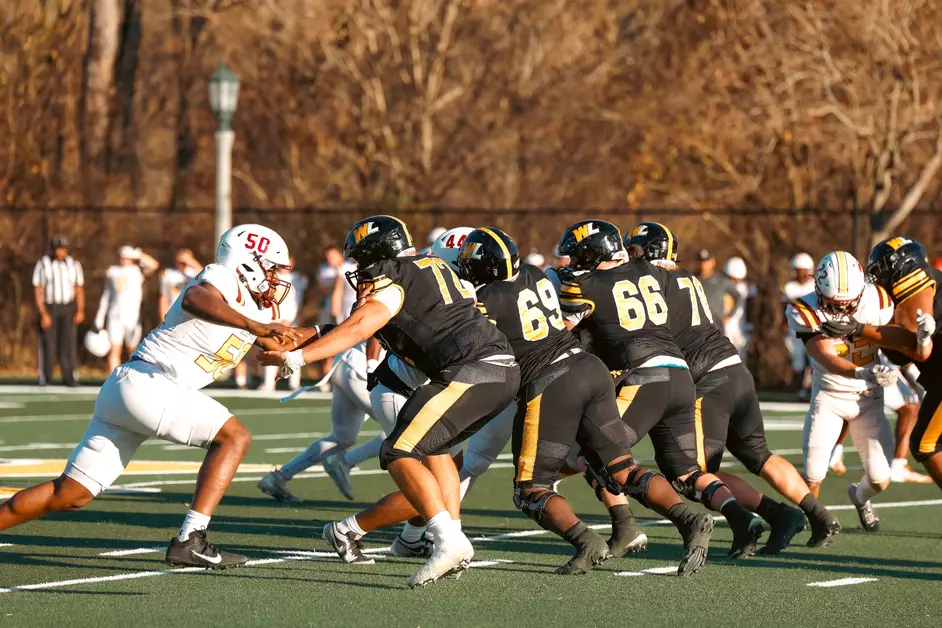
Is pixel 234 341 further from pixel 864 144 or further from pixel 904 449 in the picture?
pixel 864 144

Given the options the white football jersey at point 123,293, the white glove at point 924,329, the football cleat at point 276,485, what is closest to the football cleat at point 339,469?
the football cleat at point 276,485

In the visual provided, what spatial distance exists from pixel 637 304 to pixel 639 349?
0.25m

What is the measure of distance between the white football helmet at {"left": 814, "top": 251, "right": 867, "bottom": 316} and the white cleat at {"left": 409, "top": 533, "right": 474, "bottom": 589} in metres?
2.81

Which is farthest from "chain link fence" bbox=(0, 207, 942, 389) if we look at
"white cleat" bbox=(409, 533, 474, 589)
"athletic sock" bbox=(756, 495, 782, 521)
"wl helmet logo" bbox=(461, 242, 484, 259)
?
"white cleat" bbox=(409, 533, 474, 589)

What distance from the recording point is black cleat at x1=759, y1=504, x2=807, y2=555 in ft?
28.3

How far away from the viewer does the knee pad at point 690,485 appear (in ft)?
28.3

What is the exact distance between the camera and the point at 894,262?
29.3 ft

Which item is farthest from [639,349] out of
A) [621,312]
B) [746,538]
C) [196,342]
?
[196,342]

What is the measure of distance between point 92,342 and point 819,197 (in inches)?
704

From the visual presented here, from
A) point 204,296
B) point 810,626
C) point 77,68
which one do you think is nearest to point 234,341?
point 204,296

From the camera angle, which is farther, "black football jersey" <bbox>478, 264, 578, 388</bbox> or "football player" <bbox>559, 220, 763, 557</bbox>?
"football player" <bbox>559, 220, 763, 557</bbox>

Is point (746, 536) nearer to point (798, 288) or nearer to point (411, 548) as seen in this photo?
point (411, 548)

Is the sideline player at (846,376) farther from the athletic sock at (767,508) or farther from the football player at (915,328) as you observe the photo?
the athletic sock at (767,508)

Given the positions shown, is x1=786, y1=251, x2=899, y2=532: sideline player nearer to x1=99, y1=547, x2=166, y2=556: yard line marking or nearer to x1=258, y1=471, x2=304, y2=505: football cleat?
x1=258, y1=471, x2=304, y2=505: football cleat
